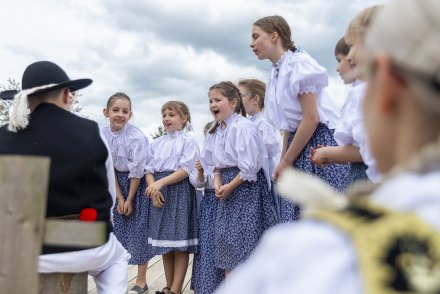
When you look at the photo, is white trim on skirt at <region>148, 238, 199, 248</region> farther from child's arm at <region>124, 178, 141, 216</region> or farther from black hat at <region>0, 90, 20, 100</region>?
black hat at <region>0, 90, 20, 100</region>

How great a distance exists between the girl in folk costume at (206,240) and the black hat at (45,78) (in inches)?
79.7

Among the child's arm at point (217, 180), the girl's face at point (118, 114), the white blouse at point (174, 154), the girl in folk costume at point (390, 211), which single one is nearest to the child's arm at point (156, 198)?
the white blouse at point (174, 154)

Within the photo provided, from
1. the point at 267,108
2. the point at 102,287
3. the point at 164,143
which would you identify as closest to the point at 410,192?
the point at 102,287

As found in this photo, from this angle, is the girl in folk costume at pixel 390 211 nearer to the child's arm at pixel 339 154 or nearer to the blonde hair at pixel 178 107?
the child's arm at pixel 339 154

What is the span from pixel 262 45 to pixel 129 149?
2316 mm

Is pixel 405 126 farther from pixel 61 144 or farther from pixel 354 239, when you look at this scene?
pixel 61 144

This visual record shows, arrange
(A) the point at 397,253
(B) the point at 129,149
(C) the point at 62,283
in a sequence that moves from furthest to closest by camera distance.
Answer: (B) the point at 129,149 < (C) the point at 62,283 < (A) the point at 397,253

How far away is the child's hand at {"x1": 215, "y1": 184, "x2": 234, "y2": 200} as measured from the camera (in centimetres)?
466

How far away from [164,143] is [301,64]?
2.54m

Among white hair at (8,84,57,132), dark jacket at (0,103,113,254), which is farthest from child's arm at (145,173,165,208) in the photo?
white hair at (8,84,57,132)

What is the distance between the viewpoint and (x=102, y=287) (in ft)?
11.1

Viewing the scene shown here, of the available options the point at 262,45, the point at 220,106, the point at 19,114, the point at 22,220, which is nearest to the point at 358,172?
the point at 262,45

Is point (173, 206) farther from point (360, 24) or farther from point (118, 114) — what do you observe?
point (360, 24)

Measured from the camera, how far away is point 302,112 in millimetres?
3707
